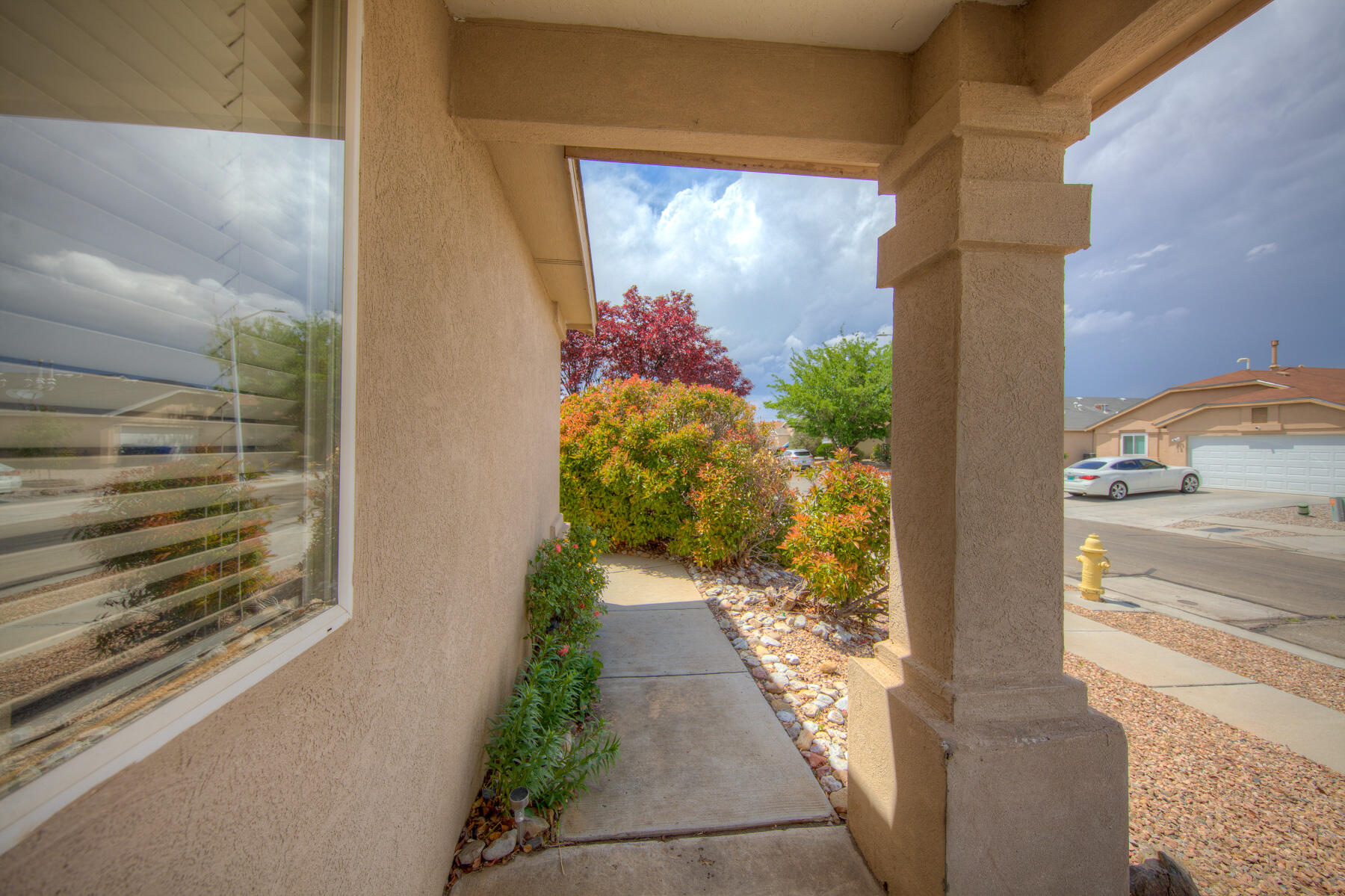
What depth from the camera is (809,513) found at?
518 cm

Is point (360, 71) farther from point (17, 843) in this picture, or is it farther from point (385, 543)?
point (17, 843)

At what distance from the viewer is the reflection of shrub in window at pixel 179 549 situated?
706 millimetres

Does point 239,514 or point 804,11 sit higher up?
point 804,11

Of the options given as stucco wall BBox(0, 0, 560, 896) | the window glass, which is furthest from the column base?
the window glass

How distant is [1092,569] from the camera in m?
6.48

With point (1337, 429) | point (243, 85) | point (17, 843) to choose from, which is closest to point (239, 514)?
point (17, 843)

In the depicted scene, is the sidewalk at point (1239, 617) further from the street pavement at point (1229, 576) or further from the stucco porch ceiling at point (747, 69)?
the stucco porch ceiling at point (747, 69)

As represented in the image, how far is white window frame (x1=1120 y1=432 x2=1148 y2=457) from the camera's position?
2356cm

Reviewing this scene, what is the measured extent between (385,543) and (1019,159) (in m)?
2.58

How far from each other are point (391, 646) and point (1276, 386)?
2868cm

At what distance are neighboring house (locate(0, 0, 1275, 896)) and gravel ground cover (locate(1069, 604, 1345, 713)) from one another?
4.03 meters

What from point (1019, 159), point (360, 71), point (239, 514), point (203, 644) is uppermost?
point (1019, 159)

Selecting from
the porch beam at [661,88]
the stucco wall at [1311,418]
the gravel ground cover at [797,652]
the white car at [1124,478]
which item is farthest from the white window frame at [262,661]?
the stucco wall at [1311,418]

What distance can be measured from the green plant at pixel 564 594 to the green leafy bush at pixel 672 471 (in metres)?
2.73
